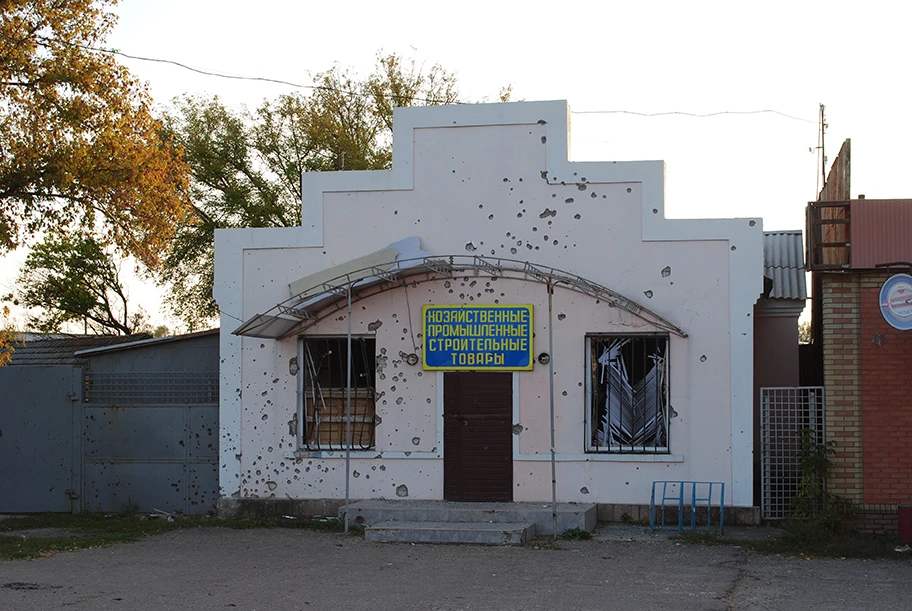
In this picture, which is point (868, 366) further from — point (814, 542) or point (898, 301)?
point (814, 542)

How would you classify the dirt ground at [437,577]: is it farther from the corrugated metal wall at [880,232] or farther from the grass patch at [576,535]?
the corrugated metal wall at [880,232]

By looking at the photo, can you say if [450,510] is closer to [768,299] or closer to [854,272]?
[854,272]

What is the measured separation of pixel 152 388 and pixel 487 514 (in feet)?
19.1

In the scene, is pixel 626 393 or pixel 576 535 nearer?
pixel 576 535

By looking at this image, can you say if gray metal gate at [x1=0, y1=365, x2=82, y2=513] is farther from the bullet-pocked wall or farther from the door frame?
the door frame

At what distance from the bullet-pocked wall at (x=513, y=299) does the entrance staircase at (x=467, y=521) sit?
2.14ft

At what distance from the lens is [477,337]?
50.0 ft

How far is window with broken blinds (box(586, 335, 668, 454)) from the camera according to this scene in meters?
15.0

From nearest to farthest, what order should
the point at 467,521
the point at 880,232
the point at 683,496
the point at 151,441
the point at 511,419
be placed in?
the point at 880,232 < the point at 467,521 < the point at 683,496 < the point at 511,419 < the point at 151,441

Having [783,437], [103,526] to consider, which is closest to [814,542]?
[783,437]

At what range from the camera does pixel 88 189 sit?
13797mm

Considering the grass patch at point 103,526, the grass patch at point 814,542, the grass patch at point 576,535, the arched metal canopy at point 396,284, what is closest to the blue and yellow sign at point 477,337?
the arched metal canopy at point 396,284

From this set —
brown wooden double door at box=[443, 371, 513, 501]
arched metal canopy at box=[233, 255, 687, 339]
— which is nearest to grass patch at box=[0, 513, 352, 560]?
brown wooden double door at box=[443, 371, 513, 501]

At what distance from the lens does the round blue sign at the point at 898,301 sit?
13.0 metres
